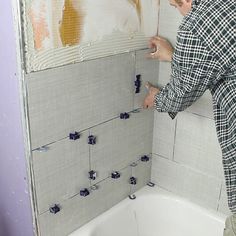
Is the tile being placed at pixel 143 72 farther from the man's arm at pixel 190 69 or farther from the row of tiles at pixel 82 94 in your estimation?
the man's arm at pixel 190 69

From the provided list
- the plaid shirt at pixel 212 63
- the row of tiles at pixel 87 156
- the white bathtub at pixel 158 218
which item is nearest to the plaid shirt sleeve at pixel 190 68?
the plaid shirt at pixel 212 63

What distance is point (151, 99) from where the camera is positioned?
146cm

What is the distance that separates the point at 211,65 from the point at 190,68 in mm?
60

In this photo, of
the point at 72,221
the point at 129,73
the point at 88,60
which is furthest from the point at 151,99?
the point at 72,221

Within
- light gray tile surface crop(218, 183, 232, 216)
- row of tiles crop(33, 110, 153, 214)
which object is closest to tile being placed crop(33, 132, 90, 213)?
row of tiles crop(33, 110, 153, 214)

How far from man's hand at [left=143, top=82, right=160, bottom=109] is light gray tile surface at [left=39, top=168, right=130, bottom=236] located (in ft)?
1.02

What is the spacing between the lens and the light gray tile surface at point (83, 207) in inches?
50.7

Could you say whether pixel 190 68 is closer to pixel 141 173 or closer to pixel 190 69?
pixel 190 69

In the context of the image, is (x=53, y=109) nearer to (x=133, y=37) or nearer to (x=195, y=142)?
(x=133, y=37)

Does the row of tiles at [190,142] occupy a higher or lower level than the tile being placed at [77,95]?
lower

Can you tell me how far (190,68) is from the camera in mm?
986

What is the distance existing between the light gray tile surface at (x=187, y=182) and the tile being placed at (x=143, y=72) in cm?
35

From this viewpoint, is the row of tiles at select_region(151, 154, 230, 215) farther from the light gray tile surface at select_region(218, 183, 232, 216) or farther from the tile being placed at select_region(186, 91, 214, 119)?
the tile being placed at select_region(186, 91, 214, 119)

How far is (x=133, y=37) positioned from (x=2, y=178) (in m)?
0.73
